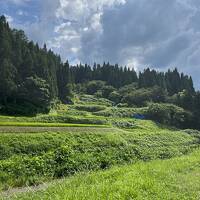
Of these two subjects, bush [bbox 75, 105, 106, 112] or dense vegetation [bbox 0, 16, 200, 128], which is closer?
dense vegetation [bbox 0, 16, 200, 128]

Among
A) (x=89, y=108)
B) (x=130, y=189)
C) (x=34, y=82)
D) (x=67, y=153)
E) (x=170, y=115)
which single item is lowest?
(x=130, y=189)

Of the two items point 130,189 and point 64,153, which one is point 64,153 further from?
point 130,189

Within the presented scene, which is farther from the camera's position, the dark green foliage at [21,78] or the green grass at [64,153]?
the dark green foliage at [21,78]

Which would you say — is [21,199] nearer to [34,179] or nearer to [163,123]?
[34,179]

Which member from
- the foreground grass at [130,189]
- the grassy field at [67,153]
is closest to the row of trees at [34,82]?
the grassy field at [67,153]

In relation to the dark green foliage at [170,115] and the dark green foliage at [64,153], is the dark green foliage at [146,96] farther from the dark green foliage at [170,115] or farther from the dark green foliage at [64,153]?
the dark green foliage at [64,153]

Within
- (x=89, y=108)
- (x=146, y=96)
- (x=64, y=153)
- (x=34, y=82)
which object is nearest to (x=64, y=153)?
(x=64, y=153)

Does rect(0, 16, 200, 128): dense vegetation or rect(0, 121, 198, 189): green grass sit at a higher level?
rect(0, 16, 200, 128): dense vegetation

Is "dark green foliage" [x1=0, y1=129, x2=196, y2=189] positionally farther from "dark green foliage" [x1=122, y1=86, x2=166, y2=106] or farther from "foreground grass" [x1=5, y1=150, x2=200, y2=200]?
"dark green foliage" [x1=122, y1=86, x2=166, y2=106]

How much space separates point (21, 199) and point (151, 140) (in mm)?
35749

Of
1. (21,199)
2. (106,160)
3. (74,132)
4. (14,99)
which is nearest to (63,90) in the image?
(14,99)

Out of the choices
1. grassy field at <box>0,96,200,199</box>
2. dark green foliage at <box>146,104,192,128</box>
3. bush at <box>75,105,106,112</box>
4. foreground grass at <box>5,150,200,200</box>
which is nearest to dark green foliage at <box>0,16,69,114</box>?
bush at <box>75,105,106,112</box>

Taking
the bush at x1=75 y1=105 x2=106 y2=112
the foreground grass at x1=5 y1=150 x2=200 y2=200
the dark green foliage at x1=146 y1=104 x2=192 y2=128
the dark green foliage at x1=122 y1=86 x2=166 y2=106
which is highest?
the dark green foliage at x1=122 y1=86 x2=166 y2=106

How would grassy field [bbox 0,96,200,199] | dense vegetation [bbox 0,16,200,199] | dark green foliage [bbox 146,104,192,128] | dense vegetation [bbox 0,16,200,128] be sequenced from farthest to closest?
dark green foliage [bbox 146,104,192,128], dense vegetation [bbox 0,16,200,128], grassy field [bbox 0,96,200,199], dense vegetation [bbox 0,16,200,199]
